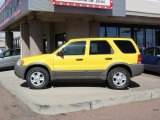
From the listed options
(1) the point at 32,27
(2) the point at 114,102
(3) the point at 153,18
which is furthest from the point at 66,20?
(2) the point at 114,102

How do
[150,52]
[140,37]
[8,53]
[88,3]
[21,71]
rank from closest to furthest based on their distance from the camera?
[21,71] < [88,3] < [150,52] < [8,53] < [140,37]

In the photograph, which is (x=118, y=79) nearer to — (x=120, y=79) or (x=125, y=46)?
(x=120, y=79)

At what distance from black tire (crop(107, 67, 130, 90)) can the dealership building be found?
531 centimetres

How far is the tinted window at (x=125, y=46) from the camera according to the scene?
11.6m

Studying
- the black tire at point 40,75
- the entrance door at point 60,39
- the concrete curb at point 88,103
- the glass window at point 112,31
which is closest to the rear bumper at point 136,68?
the concrete curb at point 88,103

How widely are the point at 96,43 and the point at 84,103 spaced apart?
3364 millimetres

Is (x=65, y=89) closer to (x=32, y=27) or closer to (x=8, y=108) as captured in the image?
(x=8, y=108)

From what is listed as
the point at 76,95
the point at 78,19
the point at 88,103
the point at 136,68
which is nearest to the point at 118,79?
the point at 136,68

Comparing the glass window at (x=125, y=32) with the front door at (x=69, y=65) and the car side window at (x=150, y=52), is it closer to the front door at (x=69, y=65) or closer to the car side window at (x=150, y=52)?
the car side window at (x=150, y=52)

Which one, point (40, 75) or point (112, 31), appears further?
point (112, 31)

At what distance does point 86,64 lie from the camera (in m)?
11.4

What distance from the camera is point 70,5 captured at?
51.0 ft

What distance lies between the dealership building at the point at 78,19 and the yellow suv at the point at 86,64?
445cm

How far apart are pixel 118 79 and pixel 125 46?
1.20 metres
